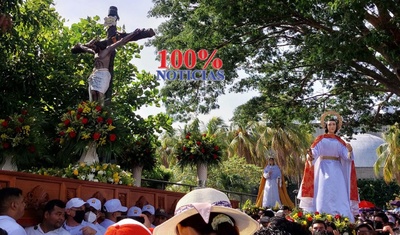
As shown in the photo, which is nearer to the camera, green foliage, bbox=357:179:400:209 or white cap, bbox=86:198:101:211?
white cap, bbox=86:198:101:211

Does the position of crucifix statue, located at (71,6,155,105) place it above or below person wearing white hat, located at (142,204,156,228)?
above

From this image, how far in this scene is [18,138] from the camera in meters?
7.74

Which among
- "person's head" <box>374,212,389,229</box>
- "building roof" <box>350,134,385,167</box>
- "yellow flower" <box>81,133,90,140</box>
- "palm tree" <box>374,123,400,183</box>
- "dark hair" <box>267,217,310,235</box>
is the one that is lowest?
"person's head" <box>374,212,389,229</box>

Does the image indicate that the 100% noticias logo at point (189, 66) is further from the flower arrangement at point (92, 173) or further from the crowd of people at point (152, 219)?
the flower arrangement at point (92, 173)

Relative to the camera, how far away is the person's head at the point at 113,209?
722 cm

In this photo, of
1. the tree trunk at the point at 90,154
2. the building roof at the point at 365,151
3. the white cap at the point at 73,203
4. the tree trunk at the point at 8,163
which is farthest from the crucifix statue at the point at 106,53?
the building roof at the point at 365,151

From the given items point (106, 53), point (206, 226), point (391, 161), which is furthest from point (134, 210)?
point (391, 161)

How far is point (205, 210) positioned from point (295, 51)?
14.4 metres

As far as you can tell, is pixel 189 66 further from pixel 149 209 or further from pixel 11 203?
pixel 11 203

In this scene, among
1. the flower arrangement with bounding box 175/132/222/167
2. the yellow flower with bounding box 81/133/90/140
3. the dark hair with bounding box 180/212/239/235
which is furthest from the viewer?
the flower arrangement with bounding box 175/132/222/167

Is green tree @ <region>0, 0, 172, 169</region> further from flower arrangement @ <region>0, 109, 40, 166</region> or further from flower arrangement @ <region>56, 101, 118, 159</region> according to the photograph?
flower arrangement @ <region>0, 109, 40, 166</region>

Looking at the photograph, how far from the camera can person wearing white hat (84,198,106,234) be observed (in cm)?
677

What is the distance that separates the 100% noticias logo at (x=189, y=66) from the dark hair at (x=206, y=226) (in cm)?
1265

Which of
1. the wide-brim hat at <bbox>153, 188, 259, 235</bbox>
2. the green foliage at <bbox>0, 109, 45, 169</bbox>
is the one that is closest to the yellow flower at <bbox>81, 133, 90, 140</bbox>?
the green foliage at <bbox>0, 109, 45, 169</bbox>
